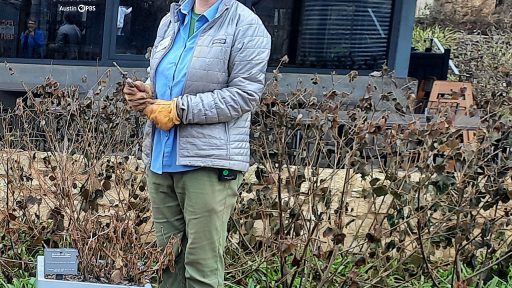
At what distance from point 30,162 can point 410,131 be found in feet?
6.87

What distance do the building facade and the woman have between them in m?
4.81

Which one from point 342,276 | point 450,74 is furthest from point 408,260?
point 450,74

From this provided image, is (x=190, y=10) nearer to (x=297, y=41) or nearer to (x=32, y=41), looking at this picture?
(x=32, y=41)

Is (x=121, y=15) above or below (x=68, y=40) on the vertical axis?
above

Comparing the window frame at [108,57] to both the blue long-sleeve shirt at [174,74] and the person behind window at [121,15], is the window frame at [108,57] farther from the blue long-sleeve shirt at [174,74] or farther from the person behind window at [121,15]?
the blue long-sleeve shirt at [174,74]

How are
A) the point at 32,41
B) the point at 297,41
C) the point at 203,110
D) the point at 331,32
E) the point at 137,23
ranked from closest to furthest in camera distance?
the point at 203,110, the point at 32,41, the point at 137,23, the point at 297,41, the point at 331,32

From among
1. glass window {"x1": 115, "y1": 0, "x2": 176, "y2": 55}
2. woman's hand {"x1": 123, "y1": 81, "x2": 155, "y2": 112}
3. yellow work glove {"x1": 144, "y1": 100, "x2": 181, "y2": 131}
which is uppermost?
glass window {"x1": 115, "y1": 0, "x2": 176, "y2": 55}

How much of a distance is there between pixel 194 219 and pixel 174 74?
633mm

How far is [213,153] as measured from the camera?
10.9 ft

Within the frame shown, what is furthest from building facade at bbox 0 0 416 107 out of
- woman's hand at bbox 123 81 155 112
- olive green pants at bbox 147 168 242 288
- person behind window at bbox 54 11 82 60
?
woman's hand at bbox 123 81 155 112

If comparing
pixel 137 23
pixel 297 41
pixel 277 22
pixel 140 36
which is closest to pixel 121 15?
pixel 137 23

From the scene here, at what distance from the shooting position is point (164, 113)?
3.28m

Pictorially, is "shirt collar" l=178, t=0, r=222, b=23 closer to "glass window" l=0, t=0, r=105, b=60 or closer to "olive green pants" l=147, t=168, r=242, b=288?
"olive green pants" l=147, t=168, r=242, b=288

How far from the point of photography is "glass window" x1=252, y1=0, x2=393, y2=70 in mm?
9258
